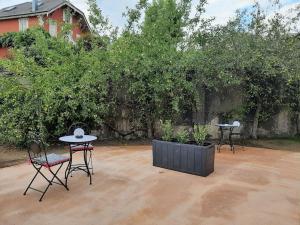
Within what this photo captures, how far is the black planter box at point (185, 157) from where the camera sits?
170 inches

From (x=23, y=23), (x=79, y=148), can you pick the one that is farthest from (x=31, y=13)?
→ (x=79, y=148)

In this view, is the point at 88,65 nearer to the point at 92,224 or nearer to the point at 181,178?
the point at 181,178

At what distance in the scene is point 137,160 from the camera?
527cm

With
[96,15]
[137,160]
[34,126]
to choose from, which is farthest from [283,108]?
[34,126]

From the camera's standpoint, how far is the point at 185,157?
4.46 m

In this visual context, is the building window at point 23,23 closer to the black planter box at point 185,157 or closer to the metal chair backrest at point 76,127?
the metal chair backrest at point 76,127

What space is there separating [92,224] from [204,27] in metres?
6.59

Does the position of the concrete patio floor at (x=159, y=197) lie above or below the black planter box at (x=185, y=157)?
below

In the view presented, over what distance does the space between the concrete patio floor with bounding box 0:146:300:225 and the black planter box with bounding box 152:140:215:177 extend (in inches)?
5.3

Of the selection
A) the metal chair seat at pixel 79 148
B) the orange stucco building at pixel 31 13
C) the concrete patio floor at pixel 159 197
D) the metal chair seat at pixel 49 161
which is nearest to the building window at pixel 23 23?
the orange stucco building at pixel 31 13

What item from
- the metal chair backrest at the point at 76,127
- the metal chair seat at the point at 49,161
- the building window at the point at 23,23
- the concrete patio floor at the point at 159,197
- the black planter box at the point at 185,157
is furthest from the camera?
the building window at the point at 23,23

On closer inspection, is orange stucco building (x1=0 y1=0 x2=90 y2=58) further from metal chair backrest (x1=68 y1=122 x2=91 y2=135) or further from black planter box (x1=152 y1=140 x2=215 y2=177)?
black planter box (x1=152 y1=140 x2=215 y2=177)

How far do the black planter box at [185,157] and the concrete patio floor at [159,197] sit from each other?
0.44 feet

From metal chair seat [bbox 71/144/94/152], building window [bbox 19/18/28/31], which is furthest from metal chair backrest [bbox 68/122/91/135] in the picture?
building window [bbox 19/18/28/31]
